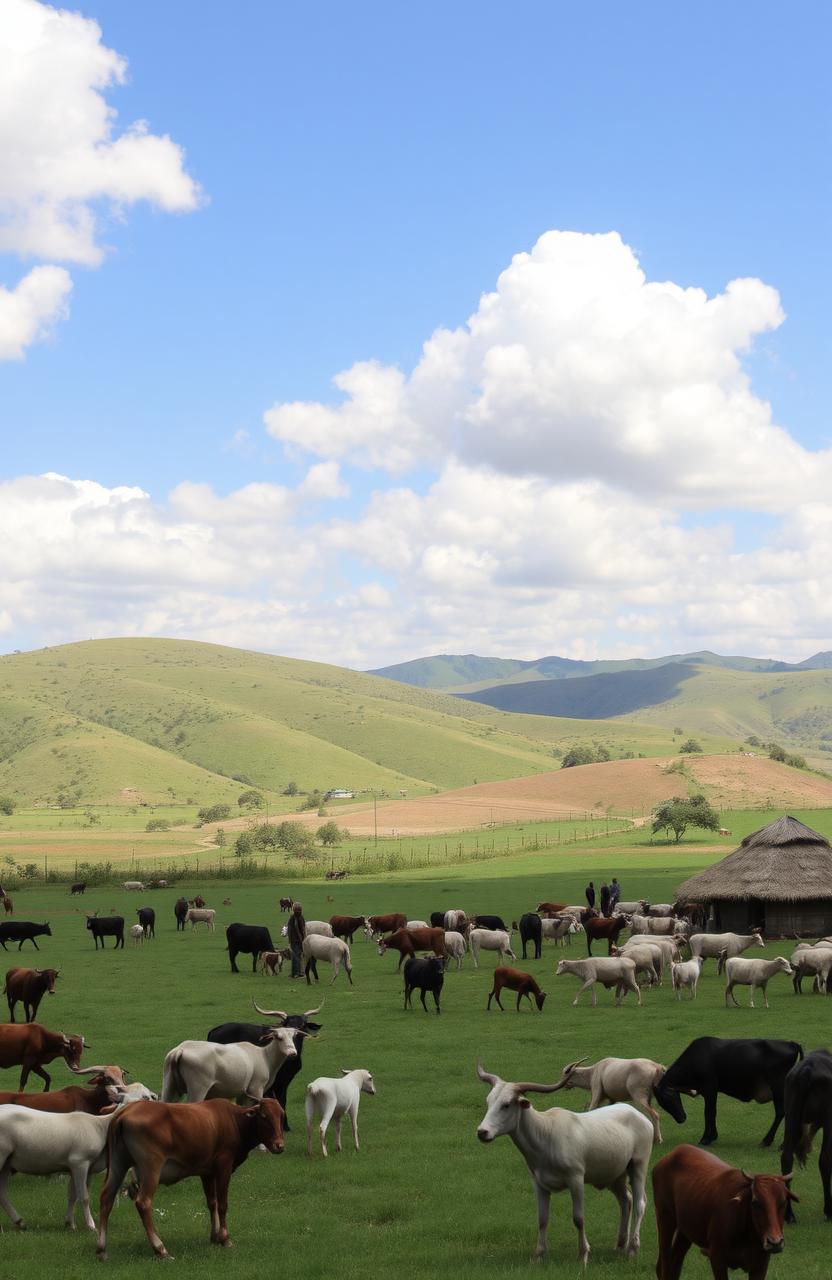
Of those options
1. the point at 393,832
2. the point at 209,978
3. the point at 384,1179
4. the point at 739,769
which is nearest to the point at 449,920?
the point at 209,978

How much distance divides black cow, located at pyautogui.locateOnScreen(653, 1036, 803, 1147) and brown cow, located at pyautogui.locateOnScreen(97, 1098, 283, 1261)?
592cm

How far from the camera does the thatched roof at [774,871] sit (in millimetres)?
40438

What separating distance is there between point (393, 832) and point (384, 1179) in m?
102

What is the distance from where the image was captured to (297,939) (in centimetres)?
3256

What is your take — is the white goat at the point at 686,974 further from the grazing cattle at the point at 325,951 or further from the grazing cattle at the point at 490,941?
the grazing cattle at the point at 325,951

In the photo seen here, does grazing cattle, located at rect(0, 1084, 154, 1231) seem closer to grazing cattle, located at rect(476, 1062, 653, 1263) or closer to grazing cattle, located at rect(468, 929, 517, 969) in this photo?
grazing cattle, located at rect(476, 1062, 653, 1263)

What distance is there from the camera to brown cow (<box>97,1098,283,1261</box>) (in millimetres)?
11391

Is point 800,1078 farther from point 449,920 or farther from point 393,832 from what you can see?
point 393,832

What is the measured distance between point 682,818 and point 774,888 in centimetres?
4917

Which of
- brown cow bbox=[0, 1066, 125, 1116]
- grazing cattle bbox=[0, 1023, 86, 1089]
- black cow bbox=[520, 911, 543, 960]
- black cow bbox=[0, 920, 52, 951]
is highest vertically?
brown cow bbox=[0, 1066, 125, 1116]

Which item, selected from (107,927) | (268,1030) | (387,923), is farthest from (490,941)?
(268,1030)

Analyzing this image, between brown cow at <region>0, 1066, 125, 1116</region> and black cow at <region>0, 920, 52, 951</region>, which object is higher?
brown cow at <region>0, 1066, 125, 1116</region>

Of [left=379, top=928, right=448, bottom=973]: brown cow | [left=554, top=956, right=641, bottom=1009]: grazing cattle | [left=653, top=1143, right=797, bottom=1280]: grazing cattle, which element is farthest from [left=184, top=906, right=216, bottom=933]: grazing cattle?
[left=653, top=1143, right=797, bottom=1280]: grazing cattle

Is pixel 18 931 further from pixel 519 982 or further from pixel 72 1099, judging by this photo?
pixel 72 1099
